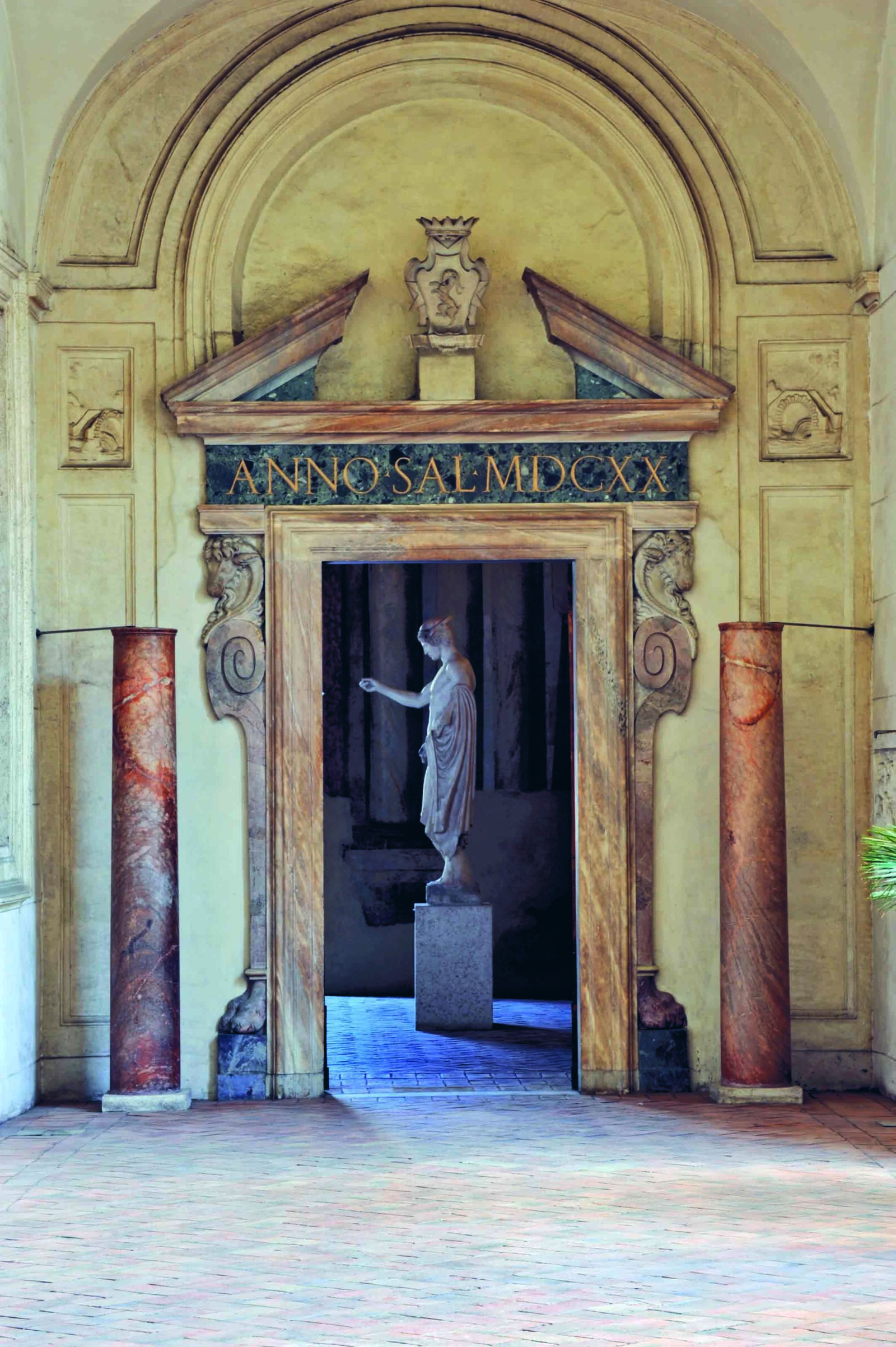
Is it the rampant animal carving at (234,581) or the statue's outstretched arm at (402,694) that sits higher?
the rampant animal carving at (234,581)

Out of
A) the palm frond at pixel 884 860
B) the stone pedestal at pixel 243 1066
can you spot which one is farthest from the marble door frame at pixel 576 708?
the palm frond at pixel 884 860

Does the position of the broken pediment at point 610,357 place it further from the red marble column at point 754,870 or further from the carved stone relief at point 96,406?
the carved stone relief at point 96,406

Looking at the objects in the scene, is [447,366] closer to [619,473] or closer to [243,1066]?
[619,473]

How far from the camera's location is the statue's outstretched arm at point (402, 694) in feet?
39.6

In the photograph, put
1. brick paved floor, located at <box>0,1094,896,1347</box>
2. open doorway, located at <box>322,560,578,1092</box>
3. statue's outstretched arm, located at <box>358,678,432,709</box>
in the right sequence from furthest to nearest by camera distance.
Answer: open doorway, located at <box>322,560,578,1092</box> → statue's outstretched arm, located at <box>358,678,432,709</box> → brick paved floor, located at <box>0,1094,896,1347</box>

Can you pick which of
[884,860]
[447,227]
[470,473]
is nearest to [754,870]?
[884,860]

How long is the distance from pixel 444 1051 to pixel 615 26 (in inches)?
238

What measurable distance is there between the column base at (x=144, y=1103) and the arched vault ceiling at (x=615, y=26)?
Result: 4.40 m

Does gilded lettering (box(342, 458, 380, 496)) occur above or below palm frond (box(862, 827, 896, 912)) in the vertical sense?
above

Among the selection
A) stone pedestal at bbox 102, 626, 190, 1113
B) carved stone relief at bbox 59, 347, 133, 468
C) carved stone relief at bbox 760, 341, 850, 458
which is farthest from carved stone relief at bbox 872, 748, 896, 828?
carved stone relief at bbox 59, 347, 133, 468

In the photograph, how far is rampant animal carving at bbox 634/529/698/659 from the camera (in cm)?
912

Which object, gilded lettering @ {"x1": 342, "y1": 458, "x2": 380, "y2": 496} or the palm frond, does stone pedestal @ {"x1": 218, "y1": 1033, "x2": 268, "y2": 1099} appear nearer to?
gilded lettering @ {"x1": 342, "y1": 458, "x2": 380, "y2": 496}

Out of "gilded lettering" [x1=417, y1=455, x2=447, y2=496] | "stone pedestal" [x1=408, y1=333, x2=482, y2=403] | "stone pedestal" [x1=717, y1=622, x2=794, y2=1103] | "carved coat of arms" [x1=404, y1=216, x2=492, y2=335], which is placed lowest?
"stone pedestal" [x1=717, y1=622, x2=794, y2=1103]

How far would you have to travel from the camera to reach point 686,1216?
6.25 meters
